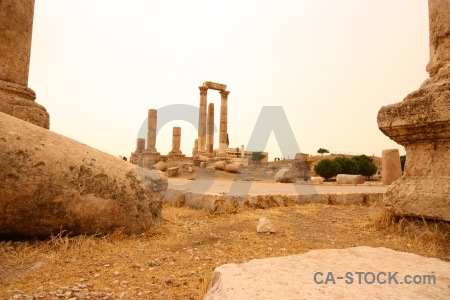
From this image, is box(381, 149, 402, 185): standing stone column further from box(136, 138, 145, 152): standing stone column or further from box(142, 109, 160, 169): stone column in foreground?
box(136, 138, 145, 152): standing stone column

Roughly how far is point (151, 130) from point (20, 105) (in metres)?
19.8

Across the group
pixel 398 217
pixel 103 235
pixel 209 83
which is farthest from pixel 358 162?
pixel 103 235

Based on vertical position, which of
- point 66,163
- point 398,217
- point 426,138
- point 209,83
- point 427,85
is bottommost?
point 398,217

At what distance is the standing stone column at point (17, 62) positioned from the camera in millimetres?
4562

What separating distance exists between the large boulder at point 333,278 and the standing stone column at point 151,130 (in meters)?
22.1

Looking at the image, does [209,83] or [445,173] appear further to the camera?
[209,83]

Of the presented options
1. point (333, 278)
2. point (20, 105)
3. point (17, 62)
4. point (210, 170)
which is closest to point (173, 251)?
point (333, 278)

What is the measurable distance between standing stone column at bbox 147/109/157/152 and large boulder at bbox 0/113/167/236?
20.0 meters

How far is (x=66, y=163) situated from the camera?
3023mm

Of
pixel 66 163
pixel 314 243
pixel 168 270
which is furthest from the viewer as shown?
pixel 314 243

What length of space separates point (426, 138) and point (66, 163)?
3800 mm

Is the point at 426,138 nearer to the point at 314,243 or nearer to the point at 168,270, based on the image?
the point at 314,243

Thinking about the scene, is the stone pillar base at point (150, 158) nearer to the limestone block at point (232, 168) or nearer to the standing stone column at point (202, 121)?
the standing stone column at point (202, 121)

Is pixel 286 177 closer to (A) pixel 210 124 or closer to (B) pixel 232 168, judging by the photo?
(B) pixel 232 168
